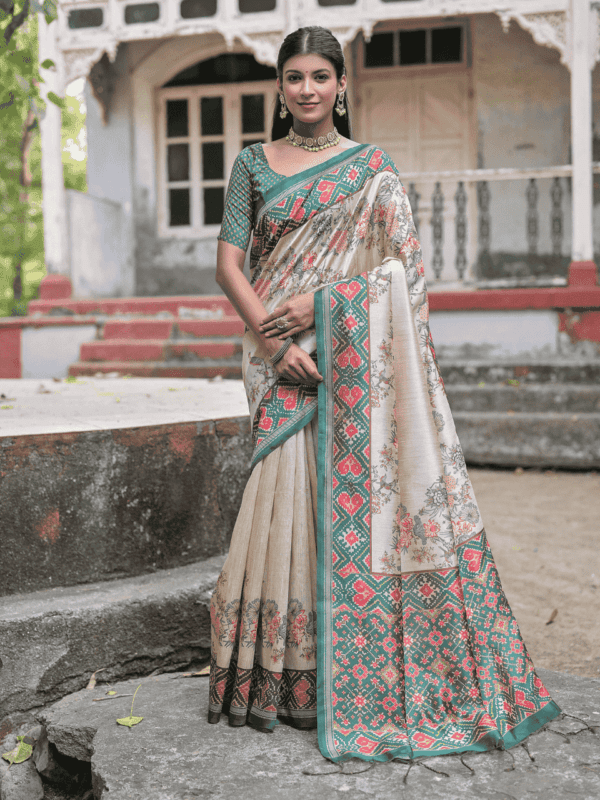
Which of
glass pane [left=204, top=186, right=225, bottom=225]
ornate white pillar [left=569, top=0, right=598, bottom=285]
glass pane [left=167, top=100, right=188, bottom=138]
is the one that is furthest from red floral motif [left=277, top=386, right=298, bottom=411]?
glass pane [left=167, top=100, right=188, bottom=138]

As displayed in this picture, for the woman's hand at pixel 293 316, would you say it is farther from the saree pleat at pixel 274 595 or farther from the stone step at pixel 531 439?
the stone step at pixel 531 439

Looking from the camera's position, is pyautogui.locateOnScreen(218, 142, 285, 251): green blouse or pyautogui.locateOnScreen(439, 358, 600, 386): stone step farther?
pyautogui.locateOnScreen(439, 358, 600, 386): stone step

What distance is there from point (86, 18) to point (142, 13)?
0.55 meters

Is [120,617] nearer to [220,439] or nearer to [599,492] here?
[220,439]

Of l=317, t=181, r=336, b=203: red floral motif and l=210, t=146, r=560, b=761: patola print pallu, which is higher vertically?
l=317, t=181, r=336, b=203: red floral motif

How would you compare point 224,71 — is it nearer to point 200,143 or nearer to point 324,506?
point 200,143

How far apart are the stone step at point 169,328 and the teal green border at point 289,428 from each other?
5.07 metres

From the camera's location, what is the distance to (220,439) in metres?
2.94

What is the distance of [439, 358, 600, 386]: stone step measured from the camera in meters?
6.25

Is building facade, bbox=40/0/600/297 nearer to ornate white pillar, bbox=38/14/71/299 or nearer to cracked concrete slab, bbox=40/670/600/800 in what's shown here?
ornate white pillar, bbox=38/14/71/299

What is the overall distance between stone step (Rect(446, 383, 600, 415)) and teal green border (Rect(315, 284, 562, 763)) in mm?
4322

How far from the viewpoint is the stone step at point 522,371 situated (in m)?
6.25

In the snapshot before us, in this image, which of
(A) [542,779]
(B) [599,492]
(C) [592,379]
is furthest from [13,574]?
(C) [592,379]

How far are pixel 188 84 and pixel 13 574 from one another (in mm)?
7492
